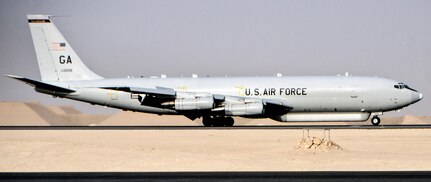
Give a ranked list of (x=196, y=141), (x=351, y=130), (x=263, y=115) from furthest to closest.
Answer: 1. (x=263, y=115)
2. (x=351, y=130)
3. (x=196, y=141)

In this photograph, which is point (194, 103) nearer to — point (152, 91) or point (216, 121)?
point (216, 121)

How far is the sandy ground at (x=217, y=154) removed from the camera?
104ft

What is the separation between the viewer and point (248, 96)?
69625mm

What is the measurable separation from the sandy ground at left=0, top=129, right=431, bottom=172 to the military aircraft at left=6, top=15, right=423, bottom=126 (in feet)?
50.7

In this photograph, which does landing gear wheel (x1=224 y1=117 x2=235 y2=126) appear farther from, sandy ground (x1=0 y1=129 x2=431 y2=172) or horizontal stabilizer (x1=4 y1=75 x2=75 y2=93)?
sandy ground (x1=0 y1=129 x2=431 y2=172)

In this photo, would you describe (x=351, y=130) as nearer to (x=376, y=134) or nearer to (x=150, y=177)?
(x=376, y=134)

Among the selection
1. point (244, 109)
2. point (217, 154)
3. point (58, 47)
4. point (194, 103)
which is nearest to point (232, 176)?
point (217, 154)

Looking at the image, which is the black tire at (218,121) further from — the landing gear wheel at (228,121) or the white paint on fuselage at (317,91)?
the white paint on fuselage at (317,91)

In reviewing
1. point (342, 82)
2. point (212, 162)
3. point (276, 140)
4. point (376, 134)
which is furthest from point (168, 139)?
point (342, 82)

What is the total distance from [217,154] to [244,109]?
3027 centimetres

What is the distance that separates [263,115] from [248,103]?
1542 mm

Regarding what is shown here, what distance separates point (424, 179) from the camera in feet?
76.2

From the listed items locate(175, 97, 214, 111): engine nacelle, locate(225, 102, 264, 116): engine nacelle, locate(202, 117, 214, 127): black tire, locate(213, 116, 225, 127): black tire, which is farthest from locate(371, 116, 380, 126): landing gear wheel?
locate(202, 117, 214, 127): black tire

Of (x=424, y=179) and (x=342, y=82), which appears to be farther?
(x=342, y=82)
